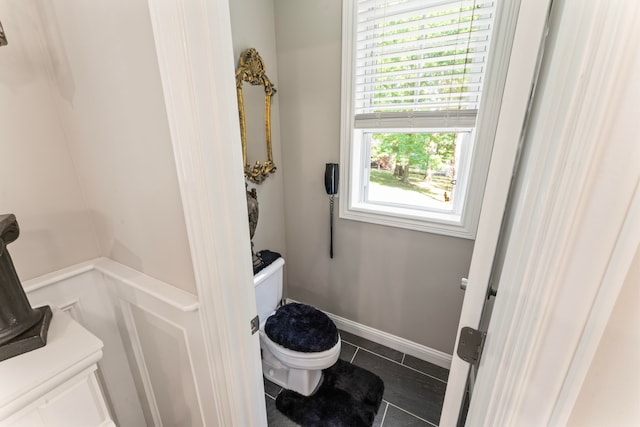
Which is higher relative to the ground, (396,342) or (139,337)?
(139,337)

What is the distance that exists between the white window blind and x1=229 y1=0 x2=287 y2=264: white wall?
1.89 ft

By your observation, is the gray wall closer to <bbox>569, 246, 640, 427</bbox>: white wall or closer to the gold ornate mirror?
the gold ornate mirror

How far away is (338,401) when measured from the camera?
4.97 ft

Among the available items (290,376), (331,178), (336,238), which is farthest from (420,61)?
(290,376)

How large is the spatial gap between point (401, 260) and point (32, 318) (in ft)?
5.29

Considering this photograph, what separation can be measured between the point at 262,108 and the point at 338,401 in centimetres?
182

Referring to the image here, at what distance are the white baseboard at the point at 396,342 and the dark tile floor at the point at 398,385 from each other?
28 mm

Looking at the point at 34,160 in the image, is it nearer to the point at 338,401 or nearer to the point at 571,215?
the point at 571,215

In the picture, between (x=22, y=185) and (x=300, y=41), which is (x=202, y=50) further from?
(x=300, y=41)

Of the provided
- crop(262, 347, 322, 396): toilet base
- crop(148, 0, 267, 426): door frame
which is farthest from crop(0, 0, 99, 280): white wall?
crop(262, 347, 322, 396): toilet base

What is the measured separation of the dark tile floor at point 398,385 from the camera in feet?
4.71

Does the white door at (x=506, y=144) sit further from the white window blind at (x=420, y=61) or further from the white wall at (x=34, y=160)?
the white wall at (x=34, y=160)

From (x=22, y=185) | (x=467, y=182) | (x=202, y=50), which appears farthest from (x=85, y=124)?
(x=467, y=182)

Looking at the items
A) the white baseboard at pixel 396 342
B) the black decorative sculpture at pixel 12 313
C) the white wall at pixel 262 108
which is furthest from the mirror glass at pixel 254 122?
the white baseboard at pixel 396 342
